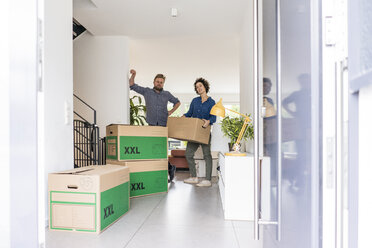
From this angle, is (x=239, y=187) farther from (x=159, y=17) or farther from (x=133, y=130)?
(x=159, y=17)

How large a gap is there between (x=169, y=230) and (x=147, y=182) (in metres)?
1.18

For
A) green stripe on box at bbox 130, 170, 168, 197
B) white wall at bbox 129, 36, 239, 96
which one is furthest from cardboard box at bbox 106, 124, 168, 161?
white wall at bbox 129, 36, 239, 96

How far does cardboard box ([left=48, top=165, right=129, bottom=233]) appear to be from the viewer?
6.34ft

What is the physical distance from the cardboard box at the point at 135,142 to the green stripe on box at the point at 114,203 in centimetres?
55

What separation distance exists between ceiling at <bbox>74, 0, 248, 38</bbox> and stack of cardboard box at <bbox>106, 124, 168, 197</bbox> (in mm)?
1641

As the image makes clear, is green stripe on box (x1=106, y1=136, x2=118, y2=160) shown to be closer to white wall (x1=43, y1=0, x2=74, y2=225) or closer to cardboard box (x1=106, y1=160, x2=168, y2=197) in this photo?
cardboard box (x1=106, y1=160, x2=168, y2=197)

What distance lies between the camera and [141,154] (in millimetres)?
3064

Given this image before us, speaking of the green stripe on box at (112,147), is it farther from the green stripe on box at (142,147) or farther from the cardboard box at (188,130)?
the cardboard box at (188,130)

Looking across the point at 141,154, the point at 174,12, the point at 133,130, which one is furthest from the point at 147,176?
the point at 174,12

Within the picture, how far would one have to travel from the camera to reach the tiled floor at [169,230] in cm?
178

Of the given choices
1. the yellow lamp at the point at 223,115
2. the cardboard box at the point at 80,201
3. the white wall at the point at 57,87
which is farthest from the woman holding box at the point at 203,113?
the cardboard box at the point at 80,201

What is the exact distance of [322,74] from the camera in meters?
0.71

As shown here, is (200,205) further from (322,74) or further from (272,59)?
(322,74)

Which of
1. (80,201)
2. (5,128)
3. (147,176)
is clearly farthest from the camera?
(147,176)
